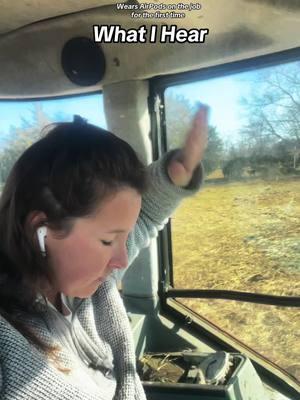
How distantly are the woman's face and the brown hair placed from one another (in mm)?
19

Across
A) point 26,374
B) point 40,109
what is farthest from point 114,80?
point 26,374

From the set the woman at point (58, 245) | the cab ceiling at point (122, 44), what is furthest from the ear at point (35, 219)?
the cab ceiling at point (122, 44)

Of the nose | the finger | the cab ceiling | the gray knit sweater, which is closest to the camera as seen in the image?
the gray knit sweater

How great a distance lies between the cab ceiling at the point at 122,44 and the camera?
154cm

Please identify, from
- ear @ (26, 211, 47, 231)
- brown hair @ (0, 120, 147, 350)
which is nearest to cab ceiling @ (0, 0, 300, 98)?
brown hair @ (0, 120, 147, 350)

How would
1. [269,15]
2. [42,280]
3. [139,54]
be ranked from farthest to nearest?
[139,54] < [269,15] < [42,280]

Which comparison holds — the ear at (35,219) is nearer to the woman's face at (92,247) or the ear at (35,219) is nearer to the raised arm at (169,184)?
the woman's face at (92,247)

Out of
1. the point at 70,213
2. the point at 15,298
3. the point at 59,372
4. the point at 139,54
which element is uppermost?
the point at 139,54

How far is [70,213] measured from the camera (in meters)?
0.82

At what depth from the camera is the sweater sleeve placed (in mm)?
1200

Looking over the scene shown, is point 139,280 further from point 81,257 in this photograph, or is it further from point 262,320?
point 81,257

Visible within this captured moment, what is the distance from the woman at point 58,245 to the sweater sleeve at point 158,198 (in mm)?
253

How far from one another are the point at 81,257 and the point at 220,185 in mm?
1178

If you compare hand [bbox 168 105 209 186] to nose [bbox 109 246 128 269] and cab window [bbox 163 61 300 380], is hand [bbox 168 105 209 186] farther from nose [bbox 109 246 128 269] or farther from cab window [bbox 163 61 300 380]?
cab window [bbox 163 61 300 380]
